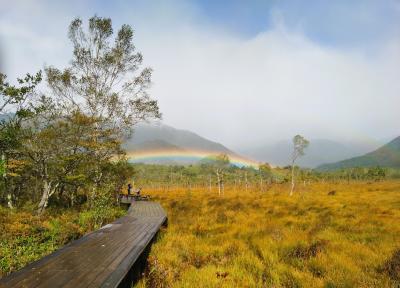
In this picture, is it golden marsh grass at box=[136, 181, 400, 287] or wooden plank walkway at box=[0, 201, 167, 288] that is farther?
golden marsh grass at box=[136, 181, 400, 287]

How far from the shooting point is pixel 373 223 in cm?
1304

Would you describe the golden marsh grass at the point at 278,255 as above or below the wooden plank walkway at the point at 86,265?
below

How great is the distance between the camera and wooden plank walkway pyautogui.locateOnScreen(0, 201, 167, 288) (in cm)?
463

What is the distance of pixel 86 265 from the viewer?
5.67 m

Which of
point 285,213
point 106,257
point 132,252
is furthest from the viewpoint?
point 285,213

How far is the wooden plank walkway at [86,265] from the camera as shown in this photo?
15.2ft

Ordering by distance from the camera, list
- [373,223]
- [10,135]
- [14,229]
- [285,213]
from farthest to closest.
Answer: [285,213] → [10,135] → [373,223] → [14,229]

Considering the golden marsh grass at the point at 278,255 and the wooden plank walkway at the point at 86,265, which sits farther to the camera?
the golden marsh grass at the point at 278,255

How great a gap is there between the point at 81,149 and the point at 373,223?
1706 cm

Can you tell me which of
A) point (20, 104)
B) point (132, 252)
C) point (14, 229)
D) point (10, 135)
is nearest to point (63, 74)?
point (20, 104)

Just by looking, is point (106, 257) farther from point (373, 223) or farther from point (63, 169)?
point (63, 169)

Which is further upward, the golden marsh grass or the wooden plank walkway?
the wooden plank walkway

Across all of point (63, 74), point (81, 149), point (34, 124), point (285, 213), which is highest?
point (63, 74)

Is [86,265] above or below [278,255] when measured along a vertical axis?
above
